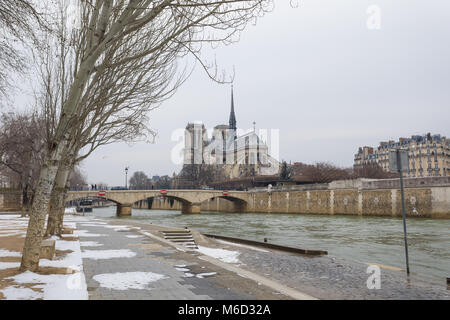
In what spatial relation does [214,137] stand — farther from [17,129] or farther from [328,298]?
[328,298]

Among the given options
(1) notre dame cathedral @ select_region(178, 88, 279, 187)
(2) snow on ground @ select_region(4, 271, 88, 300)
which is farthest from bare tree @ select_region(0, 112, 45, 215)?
(1) notre dame cathedral @ select_region(178, 88, 279, 187)

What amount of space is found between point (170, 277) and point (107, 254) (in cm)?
390

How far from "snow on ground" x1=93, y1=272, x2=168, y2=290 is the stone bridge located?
42.6 m

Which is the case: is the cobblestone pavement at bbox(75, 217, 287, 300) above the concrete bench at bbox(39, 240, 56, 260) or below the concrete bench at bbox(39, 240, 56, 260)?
below

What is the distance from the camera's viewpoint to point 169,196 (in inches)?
2315

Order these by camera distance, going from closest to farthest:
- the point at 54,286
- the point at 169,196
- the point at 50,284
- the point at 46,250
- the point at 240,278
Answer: the point at 54,286
the point at 50,284
the point at 240,278
the point at 46,250
the point at 169,196

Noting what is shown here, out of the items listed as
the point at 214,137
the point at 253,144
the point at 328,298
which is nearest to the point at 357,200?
the point at 328,298

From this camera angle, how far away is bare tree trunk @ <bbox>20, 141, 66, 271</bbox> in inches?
259

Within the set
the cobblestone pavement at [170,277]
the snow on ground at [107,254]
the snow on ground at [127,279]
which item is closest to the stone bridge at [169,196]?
the snow on ground at [107,254]

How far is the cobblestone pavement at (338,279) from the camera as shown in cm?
637

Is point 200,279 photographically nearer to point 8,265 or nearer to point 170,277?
point 170,277

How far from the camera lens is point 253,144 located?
129000 mm

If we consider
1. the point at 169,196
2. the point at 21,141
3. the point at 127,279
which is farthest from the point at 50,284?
the point at 169,196

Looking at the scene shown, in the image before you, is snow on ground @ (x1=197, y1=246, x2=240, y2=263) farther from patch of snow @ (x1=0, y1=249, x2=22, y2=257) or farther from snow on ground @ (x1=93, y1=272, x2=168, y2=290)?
patch of snow @ (x1=0, y1=249, x2=22, y2=257)
